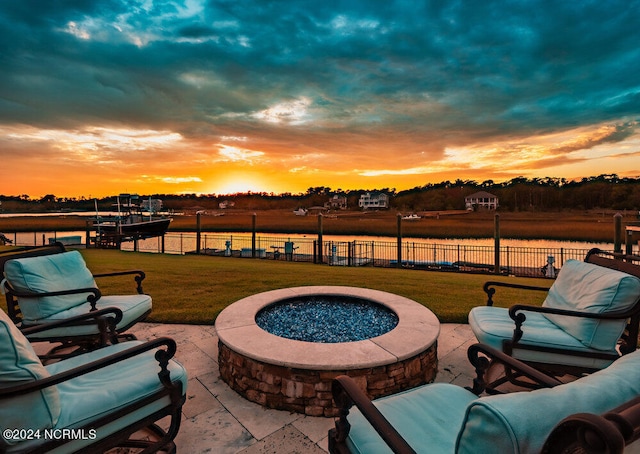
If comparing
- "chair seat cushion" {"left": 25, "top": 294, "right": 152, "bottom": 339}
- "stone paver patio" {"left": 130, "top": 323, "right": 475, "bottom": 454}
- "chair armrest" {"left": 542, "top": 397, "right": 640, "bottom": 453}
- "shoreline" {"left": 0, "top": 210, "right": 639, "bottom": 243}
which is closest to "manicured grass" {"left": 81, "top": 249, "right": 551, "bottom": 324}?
"chair seat cushion" {"left": 25, "top": 294, "right": 152, "bottom": 339}

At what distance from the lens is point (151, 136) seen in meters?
12.8

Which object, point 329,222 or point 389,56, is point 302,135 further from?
point 329,222

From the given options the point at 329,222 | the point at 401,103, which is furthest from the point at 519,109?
the point at 329,222

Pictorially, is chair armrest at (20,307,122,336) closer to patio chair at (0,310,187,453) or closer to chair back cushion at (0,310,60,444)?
patio chair at (0,310,187,453)

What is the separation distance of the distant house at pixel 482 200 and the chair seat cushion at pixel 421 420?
221 ft

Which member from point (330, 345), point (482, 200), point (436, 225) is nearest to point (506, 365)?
point (330, 345)

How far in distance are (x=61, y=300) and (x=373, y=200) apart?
83.2 m

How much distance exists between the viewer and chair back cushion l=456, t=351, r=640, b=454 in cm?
80

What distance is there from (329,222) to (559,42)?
5150 cm

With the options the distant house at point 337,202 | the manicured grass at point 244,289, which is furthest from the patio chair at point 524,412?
the distant house at point 337,202

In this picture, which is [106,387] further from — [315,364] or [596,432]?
[596,432]

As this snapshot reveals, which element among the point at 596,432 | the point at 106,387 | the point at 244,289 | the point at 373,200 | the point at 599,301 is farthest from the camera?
the point at 373,200

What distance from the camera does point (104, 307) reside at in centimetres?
352

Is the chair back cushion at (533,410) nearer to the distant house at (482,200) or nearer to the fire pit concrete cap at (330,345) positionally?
the fire pit concrete cap at (330,345)
